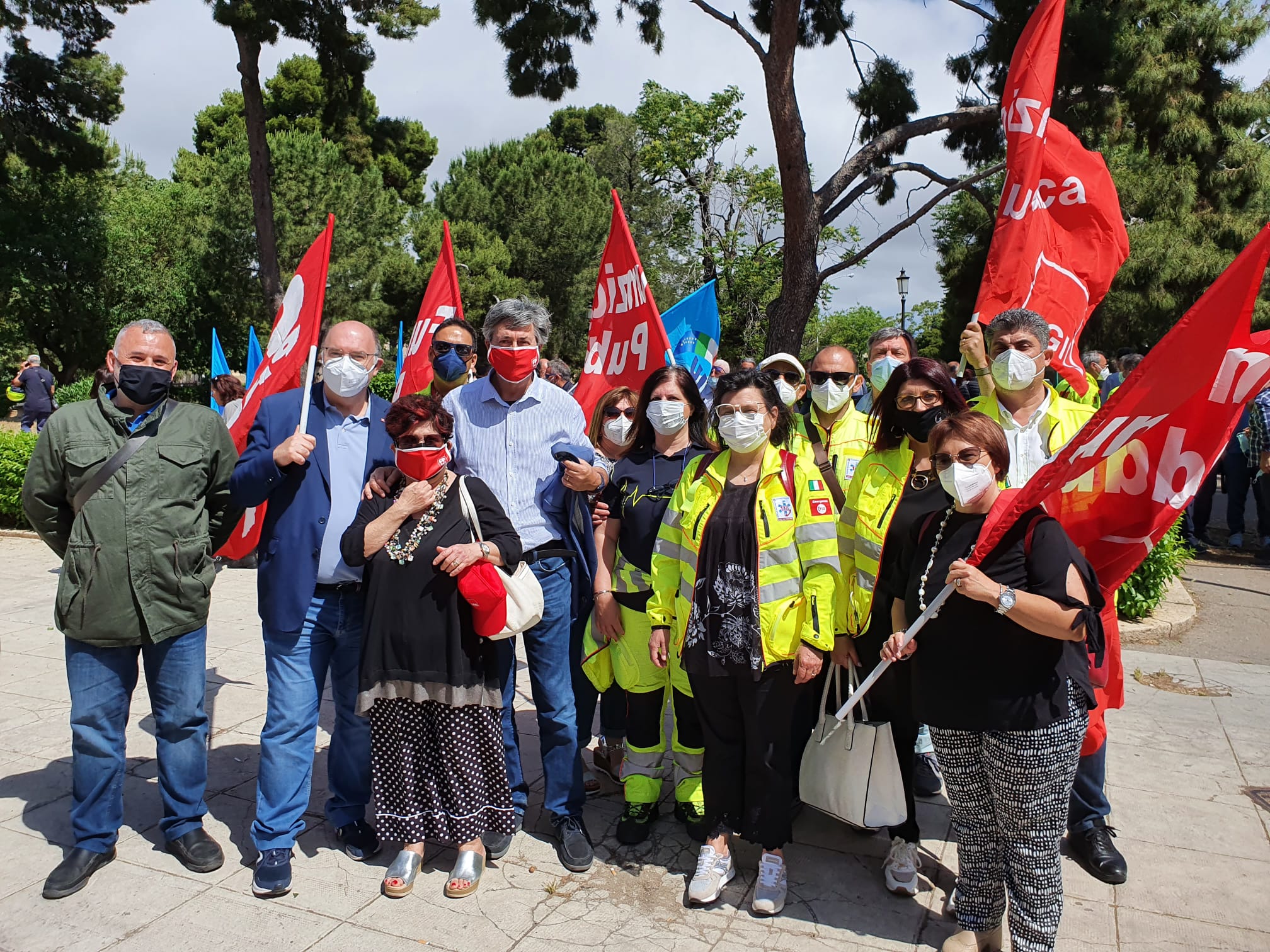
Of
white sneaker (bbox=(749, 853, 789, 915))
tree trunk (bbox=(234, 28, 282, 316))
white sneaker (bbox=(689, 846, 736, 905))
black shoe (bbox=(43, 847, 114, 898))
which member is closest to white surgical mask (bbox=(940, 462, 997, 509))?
white sneaker (bbox=(749, 853, 789, 915))

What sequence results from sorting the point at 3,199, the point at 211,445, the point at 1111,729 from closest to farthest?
the point at 211,445, the point at 1111,729, the point at 3,199

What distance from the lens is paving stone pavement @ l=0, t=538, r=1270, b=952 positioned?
316 centimetres

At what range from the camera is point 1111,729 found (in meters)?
5.02

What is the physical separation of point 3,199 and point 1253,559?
88.7ft

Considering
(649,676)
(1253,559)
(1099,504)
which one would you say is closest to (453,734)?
(649,676)

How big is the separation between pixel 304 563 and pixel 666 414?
1.56 meters

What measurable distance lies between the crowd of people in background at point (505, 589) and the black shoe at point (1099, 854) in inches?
0.5

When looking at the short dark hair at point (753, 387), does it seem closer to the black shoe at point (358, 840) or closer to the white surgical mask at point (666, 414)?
the white surgical mask at point (666, 414)

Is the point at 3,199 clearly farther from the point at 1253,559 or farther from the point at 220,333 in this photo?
the point at 1253,559

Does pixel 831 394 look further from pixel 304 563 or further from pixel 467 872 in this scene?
pixel 467 872

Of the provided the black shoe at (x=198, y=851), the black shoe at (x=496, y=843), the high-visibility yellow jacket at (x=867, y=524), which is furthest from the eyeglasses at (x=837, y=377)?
the black shoe at (x=198, y=851)

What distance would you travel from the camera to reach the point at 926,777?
4324 mm

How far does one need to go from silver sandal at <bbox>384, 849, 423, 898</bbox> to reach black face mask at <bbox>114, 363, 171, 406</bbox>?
2007 mm

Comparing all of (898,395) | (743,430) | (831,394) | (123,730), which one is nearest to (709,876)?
(743,430)
